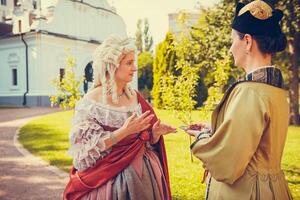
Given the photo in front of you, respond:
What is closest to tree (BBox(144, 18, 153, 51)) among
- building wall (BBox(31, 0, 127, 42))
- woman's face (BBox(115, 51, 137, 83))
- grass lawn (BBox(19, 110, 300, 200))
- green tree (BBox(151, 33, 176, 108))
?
building wall (BBox(31, 0, 127, 42))

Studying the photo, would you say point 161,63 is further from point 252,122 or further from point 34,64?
point 252,122

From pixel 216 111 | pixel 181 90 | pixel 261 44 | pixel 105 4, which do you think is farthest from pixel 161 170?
pixel 105 4

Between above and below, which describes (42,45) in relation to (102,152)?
above

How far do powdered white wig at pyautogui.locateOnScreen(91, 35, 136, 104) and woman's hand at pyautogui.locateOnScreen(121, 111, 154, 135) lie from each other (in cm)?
28

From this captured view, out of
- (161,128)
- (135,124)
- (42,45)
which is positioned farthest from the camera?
(42,45)

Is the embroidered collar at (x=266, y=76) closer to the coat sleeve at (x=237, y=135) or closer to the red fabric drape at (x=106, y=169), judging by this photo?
the coat sleeve at (x=237, y=135)

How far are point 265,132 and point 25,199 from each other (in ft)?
14.1

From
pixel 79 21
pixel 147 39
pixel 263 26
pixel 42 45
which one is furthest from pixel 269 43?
pixel 147 39

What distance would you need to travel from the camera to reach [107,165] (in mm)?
2752

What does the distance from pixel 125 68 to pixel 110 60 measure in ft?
0.46

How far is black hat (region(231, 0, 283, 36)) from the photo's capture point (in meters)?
1.92

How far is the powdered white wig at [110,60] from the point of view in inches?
111

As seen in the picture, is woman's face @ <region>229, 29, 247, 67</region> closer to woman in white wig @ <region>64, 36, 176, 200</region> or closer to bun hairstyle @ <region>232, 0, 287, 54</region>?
bun hairstyle @ <region>232, 0, 287, 54</region>

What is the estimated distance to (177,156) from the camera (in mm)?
8039
